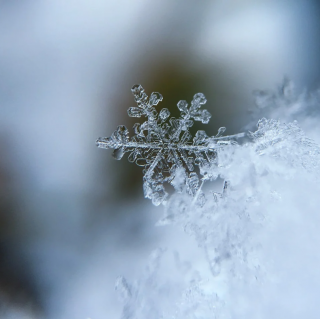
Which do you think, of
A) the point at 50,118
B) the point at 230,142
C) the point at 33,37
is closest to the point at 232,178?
the point at 230,142

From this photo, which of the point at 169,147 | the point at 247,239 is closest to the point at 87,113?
the point at 169,147

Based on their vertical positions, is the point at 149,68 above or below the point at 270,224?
above

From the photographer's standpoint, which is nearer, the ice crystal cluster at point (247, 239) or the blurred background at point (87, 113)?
the ice crystal cluster at point (247, 239)

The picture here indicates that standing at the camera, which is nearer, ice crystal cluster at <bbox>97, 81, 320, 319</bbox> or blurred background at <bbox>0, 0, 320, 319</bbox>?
ice crystal cluster at <bbox>97, 81, 320, 319</bbox>

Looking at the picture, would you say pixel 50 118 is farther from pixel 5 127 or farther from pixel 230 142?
pixel 230 142

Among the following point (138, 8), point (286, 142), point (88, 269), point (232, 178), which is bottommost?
point (88, 269)
